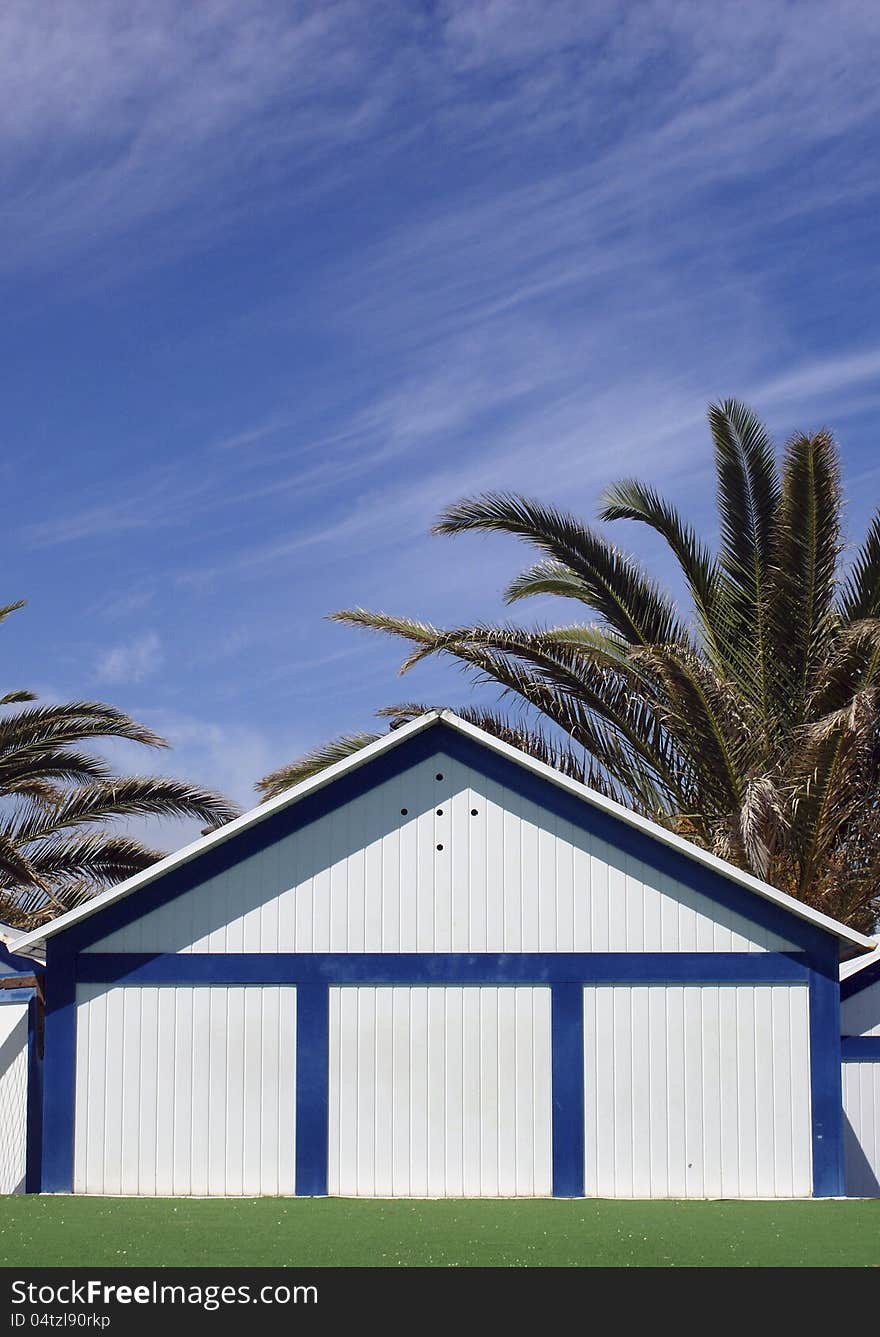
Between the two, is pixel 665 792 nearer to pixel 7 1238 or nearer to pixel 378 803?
pixel 378 803

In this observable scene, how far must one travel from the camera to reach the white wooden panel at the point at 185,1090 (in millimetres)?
17469

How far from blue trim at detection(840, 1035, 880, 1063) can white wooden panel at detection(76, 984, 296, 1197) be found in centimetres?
642

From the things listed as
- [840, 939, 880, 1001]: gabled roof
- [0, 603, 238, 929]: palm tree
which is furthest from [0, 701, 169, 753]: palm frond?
[840, 939, 880, 1001]: gabled roof

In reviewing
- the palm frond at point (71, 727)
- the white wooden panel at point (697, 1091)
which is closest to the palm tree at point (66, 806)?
the palm frond at point (71, 727)

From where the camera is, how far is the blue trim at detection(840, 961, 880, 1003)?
18391 mm

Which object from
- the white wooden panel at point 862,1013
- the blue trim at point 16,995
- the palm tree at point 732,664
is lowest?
the white wooden panel at point 862,1013

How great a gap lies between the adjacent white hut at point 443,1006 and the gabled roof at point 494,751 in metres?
0.05

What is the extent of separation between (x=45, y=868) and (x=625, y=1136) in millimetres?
14335

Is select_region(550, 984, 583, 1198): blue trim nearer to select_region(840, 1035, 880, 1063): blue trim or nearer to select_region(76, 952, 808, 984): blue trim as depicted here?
select_region(76, 952, 808, 984): blue trim

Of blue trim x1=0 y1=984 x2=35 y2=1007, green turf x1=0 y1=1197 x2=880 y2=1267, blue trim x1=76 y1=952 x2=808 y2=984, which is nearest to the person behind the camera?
green turf x1=0 y1=1197 x2=880 y2=1267

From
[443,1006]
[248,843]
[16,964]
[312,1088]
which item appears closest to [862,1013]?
[443,1006]

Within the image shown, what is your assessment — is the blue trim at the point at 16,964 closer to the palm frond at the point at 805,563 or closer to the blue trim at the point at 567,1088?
the blue trim at the point at 567,1088

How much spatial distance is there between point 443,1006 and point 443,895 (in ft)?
4.09

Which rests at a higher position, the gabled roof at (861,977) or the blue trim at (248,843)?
the blue trim at (248,843)
